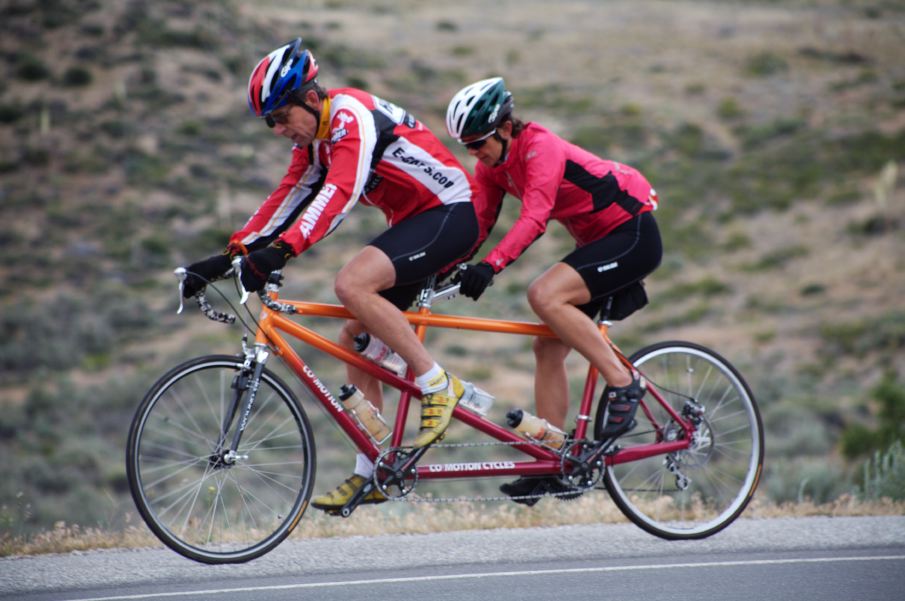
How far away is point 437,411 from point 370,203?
3.98ft

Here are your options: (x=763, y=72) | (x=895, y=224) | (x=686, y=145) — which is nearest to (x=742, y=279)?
(x=895, y=224)

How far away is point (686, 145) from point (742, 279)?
1477 centimetres

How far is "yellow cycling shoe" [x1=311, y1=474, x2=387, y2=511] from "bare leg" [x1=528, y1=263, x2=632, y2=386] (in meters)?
1.29

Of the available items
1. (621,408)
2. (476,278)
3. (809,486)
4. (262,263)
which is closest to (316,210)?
(262,263)

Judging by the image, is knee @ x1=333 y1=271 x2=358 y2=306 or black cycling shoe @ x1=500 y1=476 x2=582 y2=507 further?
black cycling shoe @ x1=500 y1=476 x2=582 y2=507

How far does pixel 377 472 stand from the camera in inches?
226

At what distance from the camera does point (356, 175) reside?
17.9ft

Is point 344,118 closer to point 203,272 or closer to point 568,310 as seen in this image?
point 203,272

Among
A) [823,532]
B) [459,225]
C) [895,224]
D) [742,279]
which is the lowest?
[742,279]

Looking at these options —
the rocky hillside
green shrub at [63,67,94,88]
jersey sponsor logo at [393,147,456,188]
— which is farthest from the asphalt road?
green shrub at [63,67,94,88]

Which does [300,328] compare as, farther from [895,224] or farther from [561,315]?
[895,224]

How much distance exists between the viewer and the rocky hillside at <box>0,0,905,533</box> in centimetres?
2283

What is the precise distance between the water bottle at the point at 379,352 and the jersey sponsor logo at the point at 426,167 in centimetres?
90

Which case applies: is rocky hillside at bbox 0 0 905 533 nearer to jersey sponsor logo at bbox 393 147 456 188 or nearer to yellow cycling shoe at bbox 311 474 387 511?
yellow cycling shoe at bbox 311 474 387 511
